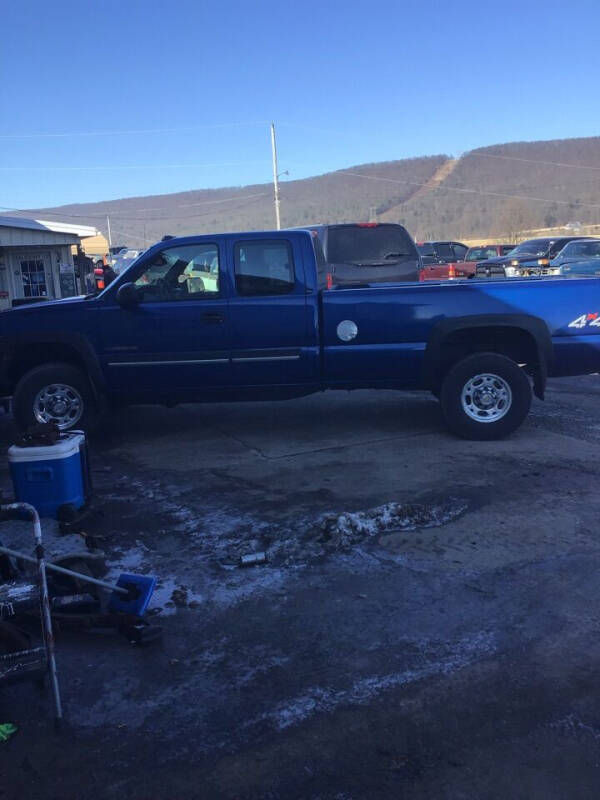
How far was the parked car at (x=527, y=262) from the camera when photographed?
20.5m

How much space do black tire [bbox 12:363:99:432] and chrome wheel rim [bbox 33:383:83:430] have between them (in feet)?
0.08

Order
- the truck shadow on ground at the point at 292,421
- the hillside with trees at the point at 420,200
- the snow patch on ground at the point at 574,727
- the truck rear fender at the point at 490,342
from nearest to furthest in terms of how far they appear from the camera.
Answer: the snow patch on ground at the point at 574,727 → the truck rear fender at the point at 490,342 → the truck shadow on ground at the point at 292,421 → the hillside with trees at the point at 420,200

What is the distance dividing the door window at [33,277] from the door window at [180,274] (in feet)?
53.2

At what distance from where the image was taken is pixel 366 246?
11125 mm

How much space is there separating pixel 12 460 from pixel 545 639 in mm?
3611

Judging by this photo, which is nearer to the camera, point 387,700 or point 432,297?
point 387,700

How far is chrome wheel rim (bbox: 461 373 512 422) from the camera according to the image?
7102 millimetres

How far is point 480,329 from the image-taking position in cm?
706

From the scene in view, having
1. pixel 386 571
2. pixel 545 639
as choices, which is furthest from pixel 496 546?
pixel 545 639

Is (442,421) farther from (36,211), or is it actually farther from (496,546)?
(36,211)

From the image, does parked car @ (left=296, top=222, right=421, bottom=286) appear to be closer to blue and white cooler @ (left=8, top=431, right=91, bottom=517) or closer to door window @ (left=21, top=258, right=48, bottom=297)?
blue and white cooler @ (left=8, top=431, right=91, bottom=517)

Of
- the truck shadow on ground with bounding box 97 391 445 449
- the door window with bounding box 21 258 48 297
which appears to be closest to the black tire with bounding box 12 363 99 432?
the truck shadow on ground with bounding box 97 391 445 449

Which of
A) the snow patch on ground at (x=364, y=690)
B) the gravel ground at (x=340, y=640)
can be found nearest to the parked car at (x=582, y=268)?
the gravel ground at (x=340, y=640)

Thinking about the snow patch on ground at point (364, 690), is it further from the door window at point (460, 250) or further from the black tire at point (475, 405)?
the door window at point (460, 250)
